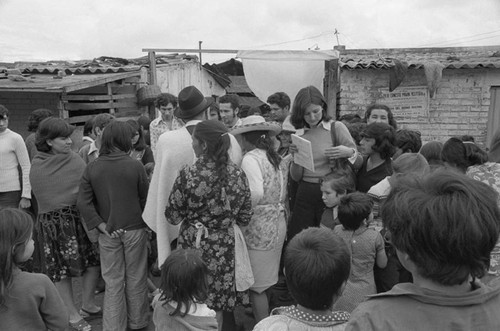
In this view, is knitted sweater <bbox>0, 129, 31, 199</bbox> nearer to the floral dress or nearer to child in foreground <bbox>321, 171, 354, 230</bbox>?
the floral dress

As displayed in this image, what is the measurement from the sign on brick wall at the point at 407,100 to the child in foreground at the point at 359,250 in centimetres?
599

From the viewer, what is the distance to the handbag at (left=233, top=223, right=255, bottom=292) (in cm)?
324

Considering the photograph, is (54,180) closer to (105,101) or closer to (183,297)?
(183,297)

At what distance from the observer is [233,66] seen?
1423 centimetres

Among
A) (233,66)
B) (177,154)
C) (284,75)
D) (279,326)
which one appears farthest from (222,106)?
(233,66)

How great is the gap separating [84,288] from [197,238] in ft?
5.38

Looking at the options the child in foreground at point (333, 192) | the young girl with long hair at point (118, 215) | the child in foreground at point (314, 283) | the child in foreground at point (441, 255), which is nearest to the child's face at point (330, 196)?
the child in foreground at point (333, 192)

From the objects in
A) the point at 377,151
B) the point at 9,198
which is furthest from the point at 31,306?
the point at 9,198

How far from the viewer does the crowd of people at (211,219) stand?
2.03 metres

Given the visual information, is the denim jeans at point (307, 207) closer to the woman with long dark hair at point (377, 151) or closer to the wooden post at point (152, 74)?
the woman with long dark hair at point (377, 151)

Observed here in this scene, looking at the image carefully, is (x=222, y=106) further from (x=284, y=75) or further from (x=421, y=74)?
(x=421, y=74)

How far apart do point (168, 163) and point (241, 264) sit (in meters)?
0.92

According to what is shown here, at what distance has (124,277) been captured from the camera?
370cm

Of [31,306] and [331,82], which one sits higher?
[331,82]
